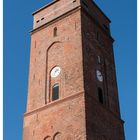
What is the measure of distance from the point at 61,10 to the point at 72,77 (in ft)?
21.9

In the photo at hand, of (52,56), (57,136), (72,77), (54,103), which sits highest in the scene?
(52,56)

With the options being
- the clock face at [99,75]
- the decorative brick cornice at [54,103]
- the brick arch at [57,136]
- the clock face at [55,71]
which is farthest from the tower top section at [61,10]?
the brick arch at [57,136]

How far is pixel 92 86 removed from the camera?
1780 centimetres

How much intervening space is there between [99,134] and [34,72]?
23.1 ft

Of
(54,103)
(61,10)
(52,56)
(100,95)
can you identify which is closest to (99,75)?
(100,95)

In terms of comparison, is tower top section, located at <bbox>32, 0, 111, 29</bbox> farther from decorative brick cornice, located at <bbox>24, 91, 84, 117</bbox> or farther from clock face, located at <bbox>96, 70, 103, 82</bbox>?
decorative brick cornice, located at <bbox>24, 91, 84, 117</bbox>

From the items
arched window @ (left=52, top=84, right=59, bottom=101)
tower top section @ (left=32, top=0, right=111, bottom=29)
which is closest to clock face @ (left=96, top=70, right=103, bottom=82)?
arched window @ (left=52, top=84, right=59, bottom=101)

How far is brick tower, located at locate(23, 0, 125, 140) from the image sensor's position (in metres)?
16.3

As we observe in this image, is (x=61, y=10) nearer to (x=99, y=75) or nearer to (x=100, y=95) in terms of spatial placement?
(x=99, y=75)

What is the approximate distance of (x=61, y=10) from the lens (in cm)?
2208

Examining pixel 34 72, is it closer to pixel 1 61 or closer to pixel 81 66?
pixel 81 66

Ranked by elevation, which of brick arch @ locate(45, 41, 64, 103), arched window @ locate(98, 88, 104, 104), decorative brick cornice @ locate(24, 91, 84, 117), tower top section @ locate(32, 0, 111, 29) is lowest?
decorative brick cornice @ locate(24, 91, 84, 117)

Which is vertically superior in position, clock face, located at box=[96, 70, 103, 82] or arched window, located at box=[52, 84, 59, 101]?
clock face, located at box=[96, 70, 103, 82]

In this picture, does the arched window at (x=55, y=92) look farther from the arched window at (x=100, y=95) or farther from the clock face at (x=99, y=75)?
the clock face at (x=99, y=75)
